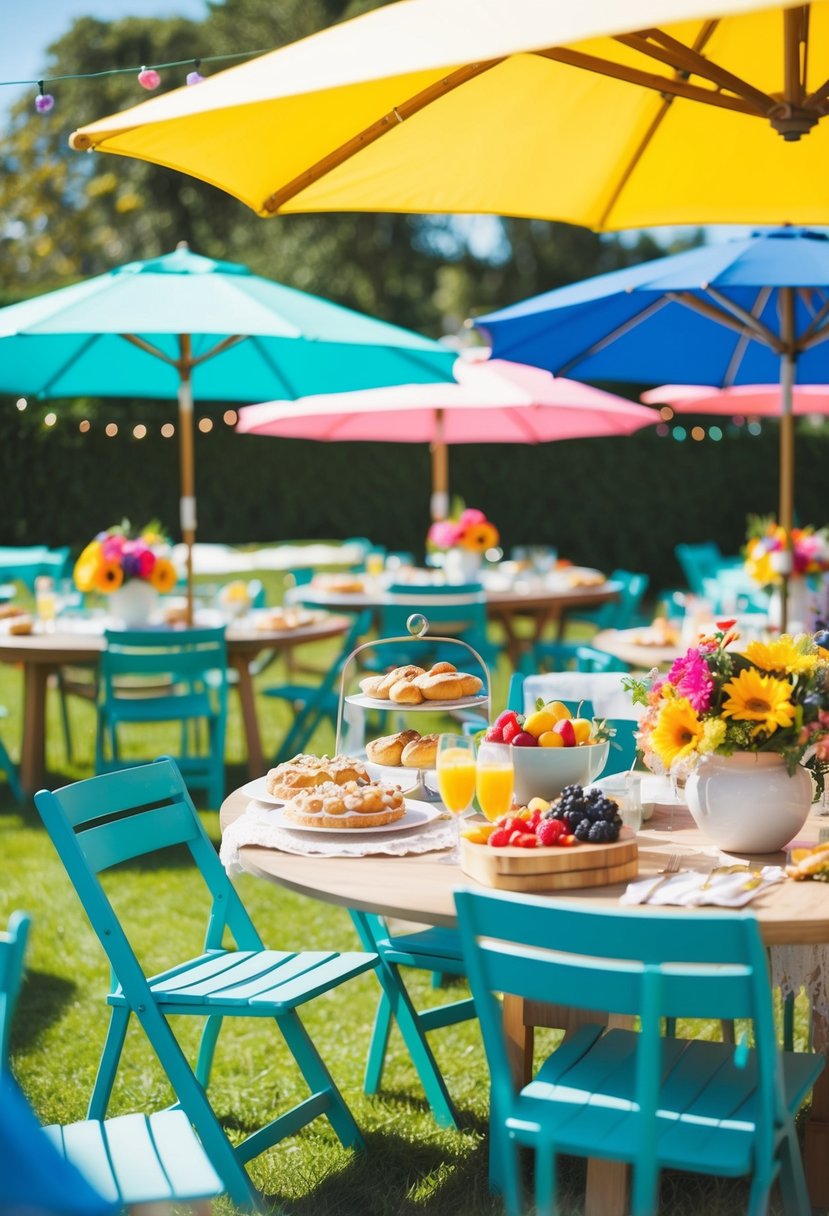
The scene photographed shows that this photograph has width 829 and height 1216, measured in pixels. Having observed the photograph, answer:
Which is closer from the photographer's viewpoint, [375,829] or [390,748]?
[375,829]

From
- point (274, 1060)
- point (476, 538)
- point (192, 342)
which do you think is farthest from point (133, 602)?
point (274, 1060)

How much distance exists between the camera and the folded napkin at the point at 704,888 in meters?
2.48

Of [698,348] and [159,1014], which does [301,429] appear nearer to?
[698,348]

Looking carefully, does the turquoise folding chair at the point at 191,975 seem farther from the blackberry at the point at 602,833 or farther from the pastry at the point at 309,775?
the blackberry at the point at 602,833

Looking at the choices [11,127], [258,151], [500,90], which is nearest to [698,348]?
[500,90]

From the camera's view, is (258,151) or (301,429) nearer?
(258,151)

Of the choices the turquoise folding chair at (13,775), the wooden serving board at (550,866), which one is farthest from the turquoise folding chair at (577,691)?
the turquoise folding chair at (13,775)

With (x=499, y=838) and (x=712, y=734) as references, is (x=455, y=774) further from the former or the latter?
(x=712, y=734)

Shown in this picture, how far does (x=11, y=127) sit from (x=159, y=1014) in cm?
2040

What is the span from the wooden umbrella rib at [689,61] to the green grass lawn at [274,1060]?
101 inches

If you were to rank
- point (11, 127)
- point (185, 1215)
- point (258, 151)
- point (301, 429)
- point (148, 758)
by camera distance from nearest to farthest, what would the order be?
point (185, 1215)
point (258, 151)
point (148, 758)
point (301, 429)
point (11, 127)

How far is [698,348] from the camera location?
6715mm

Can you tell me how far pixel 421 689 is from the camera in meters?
3.39

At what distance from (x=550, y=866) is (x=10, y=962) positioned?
99 centimetres
